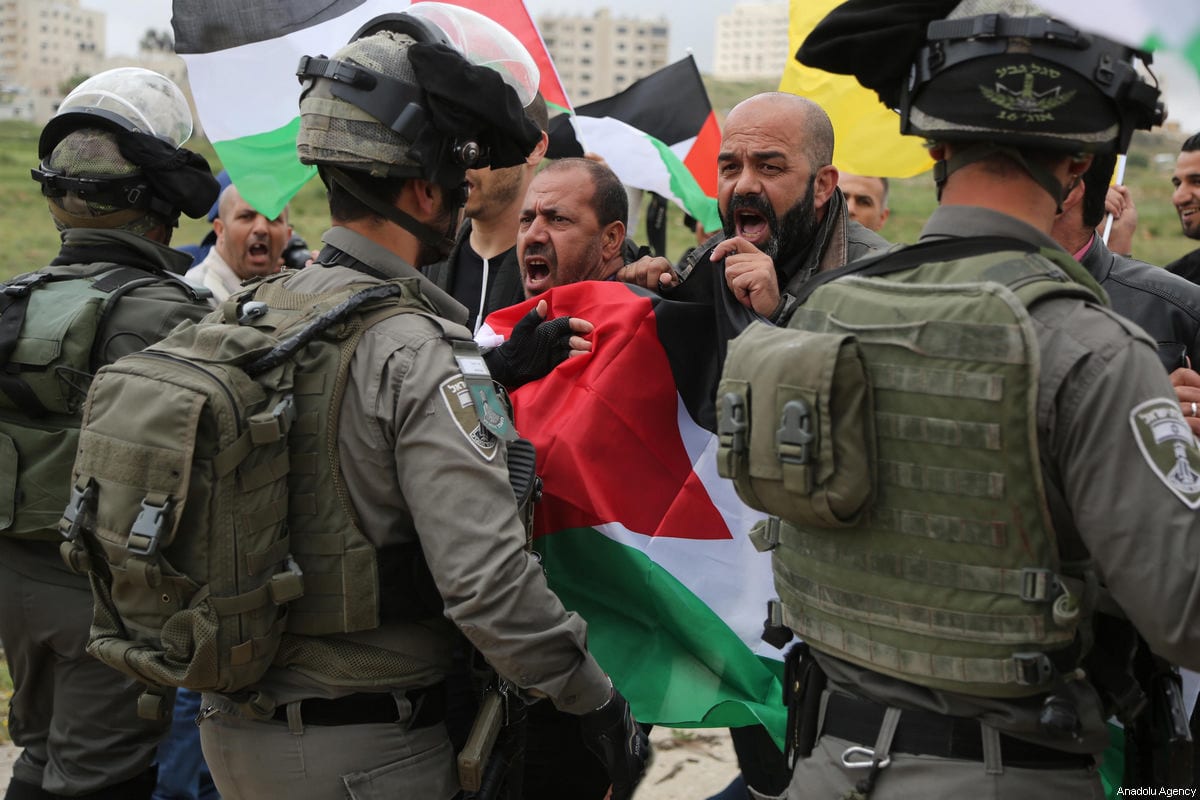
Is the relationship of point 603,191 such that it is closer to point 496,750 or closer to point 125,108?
point 125,108

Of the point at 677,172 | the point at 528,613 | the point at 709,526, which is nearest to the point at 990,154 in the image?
the point at 528,613

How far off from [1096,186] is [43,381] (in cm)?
309

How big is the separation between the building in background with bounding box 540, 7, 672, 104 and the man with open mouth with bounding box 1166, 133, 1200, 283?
142 metres

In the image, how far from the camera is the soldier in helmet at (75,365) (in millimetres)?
3809

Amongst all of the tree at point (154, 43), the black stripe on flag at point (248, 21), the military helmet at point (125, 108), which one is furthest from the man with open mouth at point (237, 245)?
the tree at point (154, 43)

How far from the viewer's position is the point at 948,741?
7.42 ft

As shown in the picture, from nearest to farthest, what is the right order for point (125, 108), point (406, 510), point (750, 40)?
point (406, 510)
point (125, 108)
point (750, 40)

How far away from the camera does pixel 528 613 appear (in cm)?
266

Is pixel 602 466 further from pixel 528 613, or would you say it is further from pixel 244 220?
pixel 244 220

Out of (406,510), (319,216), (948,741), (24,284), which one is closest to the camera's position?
(948,741)

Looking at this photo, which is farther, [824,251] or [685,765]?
[685,765]

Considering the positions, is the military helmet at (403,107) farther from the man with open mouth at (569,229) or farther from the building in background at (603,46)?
the building in background at (603,46)

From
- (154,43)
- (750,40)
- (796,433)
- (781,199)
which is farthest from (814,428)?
(750,40)

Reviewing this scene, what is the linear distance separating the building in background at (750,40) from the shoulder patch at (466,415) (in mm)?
160927
